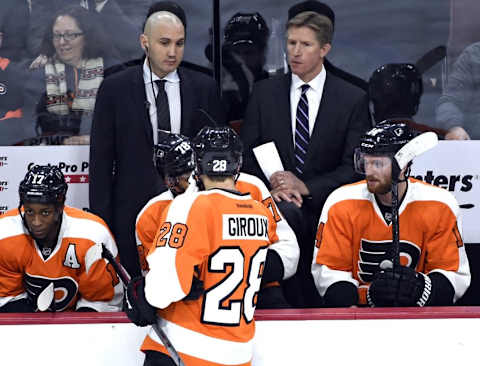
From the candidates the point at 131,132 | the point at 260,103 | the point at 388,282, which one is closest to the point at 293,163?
the point at 260,103

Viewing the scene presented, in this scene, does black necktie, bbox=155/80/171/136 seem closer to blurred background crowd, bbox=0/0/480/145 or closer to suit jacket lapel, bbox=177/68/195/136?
suit jacket lapel, bbox=177/68/195/136

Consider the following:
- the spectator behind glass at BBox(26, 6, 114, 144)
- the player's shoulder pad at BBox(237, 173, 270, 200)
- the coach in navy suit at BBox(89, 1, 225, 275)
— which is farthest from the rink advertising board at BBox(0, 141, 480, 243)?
the player's shoulder pad at BBox(237, 173, 270, 200)

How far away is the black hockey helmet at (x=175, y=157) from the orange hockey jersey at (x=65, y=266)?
352 millimetres

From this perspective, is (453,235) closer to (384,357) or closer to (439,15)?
(384,357)

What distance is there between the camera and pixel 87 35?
3.85m

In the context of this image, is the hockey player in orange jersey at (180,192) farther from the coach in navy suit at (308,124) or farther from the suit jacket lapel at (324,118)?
the suit jacket lapel at (324,118)

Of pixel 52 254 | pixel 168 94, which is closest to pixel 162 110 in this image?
pixel 168 94

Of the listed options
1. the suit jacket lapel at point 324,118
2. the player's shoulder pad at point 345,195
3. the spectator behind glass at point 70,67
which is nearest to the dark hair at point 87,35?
the spectator behind glass at point 70,67

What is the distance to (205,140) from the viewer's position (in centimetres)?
240

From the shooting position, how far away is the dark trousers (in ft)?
11.0

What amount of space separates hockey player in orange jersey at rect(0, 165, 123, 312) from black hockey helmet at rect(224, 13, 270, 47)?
1.12 metres

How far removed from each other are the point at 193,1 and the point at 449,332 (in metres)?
1.99

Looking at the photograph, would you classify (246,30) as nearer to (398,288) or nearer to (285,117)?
(285,117)

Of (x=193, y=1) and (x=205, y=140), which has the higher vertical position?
(x=193, y=1)
